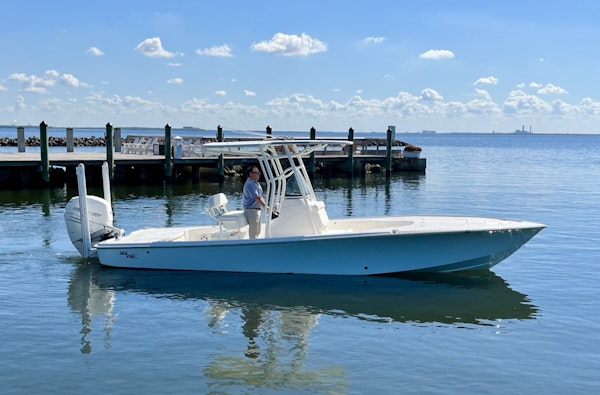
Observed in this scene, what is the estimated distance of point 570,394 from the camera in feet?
28.4

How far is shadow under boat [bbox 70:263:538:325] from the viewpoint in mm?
12156

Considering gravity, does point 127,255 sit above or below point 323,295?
above

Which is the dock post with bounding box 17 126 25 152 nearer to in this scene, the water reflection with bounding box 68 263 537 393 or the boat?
the water reflection with bounding box 68 263 537 393

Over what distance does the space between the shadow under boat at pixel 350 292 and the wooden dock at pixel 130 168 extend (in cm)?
1812

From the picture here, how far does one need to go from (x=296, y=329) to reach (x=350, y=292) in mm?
2340

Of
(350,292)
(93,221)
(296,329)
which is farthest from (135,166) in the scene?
(296,329)

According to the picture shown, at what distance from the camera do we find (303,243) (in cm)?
1369

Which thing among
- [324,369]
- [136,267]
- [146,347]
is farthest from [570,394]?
[136,267]

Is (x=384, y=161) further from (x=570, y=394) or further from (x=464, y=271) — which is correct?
(x=570, y=394)

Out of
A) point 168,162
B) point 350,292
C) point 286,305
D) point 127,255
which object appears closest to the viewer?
point 286,305

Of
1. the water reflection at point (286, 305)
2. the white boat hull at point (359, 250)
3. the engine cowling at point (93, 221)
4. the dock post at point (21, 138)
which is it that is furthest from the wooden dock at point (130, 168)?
the white boat hull at point (359, 250)

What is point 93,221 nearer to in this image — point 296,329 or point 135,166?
point 296,329

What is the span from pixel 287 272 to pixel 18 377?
6.10 m

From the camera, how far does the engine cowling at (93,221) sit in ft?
49.7
